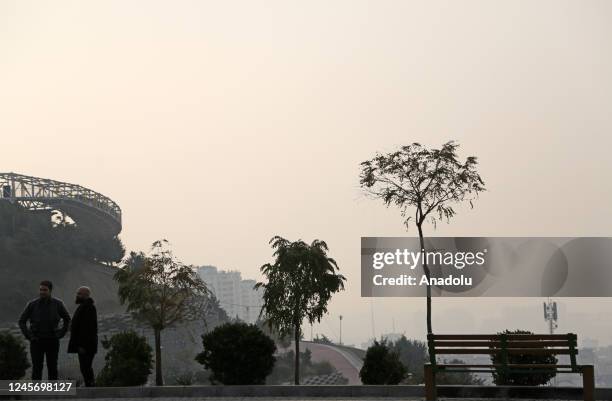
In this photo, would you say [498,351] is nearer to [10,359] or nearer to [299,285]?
[10,359]

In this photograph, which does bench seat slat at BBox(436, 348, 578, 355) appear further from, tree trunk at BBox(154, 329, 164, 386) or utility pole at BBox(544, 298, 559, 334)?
utility pole at BBox(544, 298, 559, 334)

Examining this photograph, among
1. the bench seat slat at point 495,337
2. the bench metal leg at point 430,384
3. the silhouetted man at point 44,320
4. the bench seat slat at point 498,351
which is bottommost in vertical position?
the bench metal leg at point 430,384

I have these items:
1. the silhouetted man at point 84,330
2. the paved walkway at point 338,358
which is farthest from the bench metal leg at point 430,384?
the paved walkway at point 338,358

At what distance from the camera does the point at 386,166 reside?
1302 inches

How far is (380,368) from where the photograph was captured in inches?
867

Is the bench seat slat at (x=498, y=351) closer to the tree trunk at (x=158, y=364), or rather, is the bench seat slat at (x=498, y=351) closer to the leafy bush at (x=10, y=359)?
the leafy bush at (x=10, y=359)

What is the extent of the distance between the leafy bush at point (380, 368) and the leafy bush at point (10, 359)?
27.5 feet

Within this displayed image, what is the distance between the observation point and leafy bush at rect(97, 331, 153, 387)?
23141 millimetres

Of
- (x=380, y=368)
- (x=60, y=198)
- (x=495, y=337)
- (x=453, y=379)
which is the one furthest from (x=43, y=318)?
(x=60, y=198)

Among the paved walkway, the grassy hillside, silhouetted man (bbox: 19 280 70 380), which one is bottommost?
the paved walkway

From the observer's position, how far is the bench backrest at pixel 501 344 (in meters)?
14.2

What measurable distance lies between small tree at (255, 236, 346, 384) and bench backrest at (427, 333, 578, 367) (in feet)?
64.2

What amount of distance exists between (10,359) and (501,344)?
43.4 feet

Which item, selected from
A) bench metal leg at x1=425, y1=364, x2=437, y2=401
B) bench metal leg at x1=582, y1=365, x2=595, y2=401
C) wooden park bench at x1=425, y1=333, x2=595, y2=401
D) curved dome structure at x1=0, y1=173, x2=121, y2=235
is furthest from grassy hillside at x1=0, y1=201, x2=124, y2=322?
bench metal leg at x1=582, y1=365, x2=595, y2=401
